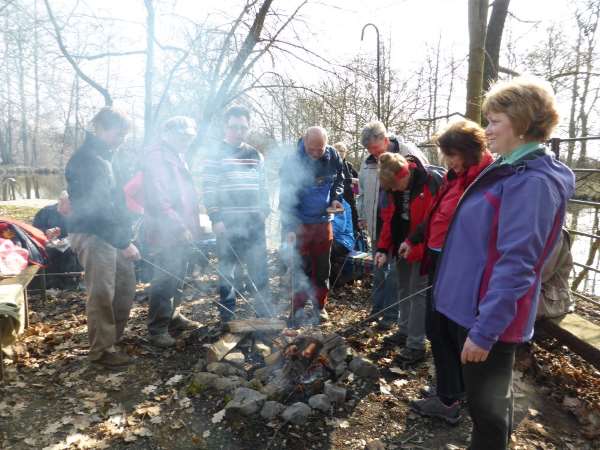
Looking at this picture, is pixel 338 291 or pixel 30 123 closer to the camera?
pixel 338 291

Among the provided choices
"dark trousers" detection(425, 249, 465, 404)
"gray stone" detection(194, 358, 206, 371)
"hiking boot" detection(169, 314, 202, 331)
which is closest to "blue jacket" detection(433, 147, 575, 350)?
"dark trousers" detection(425, 249, 465, 404)

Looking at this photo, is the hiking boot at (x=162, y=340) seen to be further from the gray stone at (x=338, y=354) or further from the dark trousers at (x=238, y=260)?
the gray stone at (x=338, y=354)

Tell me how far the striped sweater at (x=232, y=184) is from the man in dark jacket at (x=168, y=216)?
203mm

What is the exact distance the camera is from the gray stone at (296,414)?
2.85 metres

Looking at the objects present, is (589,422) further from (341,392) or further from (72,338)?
(72,338)

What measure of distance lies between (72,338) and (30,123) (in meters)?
43.3

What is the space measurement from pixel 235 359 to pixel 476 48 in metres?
5.08

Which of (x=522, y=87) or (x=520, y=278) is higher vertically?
(x=522, y=87)

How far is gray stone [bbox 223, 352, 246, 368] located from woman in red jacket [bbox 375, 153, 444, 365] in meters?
1.45

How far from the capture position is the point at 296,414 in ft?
9.39

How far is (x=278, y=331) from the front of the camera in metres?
4.00

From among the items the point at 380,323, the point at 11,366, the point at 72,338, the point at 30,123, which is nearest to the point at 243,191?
the point at 380,323

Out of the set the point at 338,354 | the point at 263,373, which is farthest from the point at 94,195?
the point at 338,354

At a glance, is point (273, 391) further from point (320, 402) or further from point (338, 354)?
point (338, 354)
